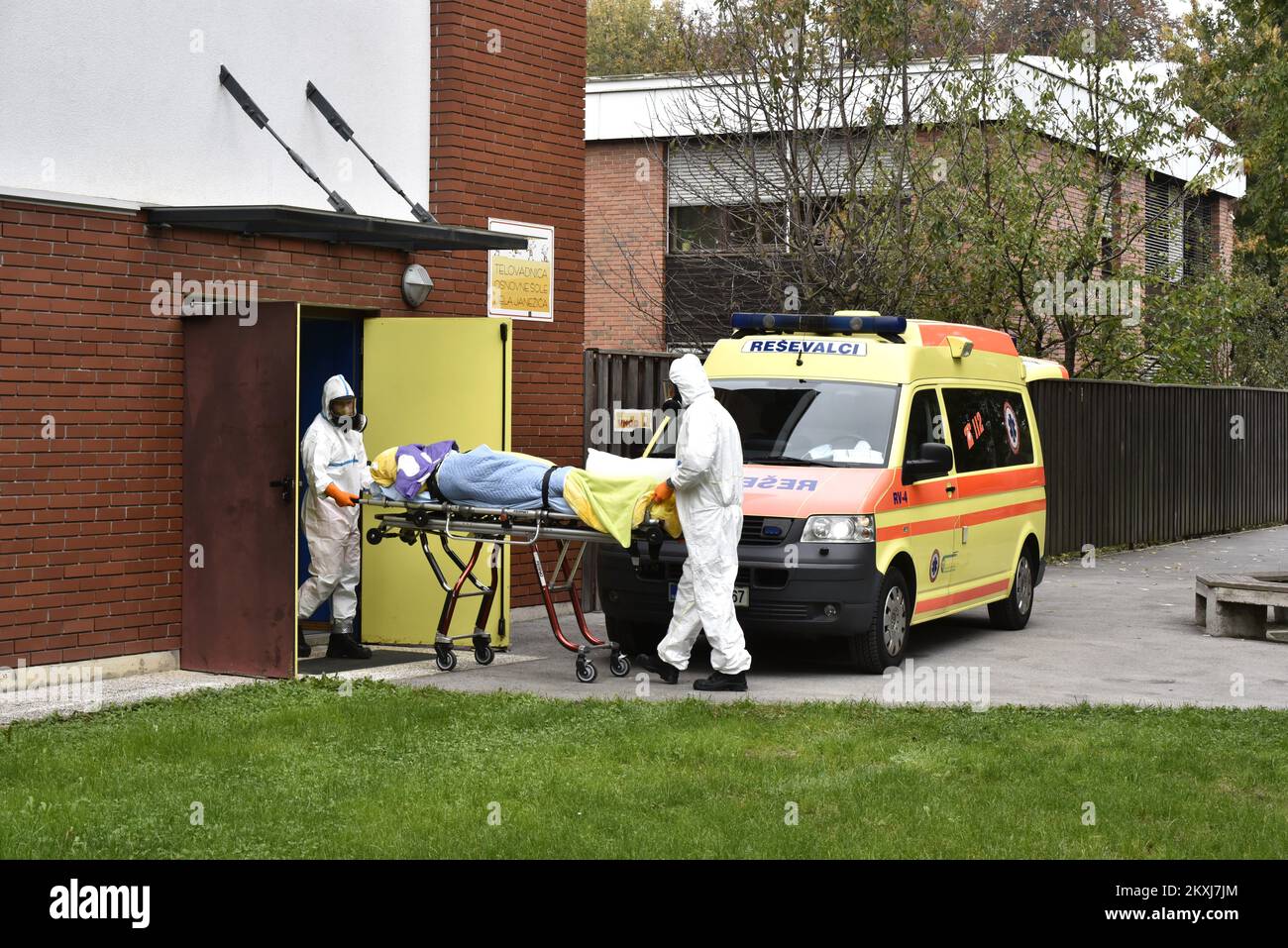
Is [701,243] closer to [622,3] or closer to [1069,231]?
[1069,231]

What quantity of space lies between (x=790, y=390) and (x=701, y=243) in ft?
54.5

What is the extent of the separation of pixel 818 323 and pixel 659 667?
3.08 meters

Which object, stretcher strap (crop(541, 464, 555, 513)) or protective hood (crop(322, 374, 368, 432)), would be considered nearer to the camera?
stretcher strap (crop(541, 464, 555, 513))

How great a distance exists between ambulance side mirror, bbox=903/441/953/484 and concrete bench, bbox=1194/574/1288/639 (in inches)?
133

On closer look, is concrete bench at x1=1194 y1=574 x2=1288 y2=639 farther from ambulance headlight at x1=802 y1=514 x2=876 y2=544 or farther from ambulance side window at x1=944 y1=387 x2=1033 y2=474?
ambulance headlight at x1=802 y1=514 x2=876 y2=544

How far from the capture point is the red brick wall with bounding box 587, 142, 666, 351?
99.3ft

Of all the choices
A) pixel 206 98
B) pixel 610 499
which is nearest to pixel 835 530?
pixel 610 499

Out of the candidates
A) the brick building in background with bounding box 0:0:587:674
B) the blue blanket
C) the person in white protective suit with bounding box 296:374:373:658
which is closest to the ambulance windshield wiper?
the blue blanket

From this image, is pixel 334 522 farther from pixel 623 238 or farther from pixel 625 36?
pixel 625 36

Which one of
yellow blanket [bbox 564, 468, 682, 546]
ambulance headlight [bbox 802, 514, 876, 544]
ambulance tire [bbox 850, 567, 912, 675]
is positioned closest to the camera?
yellow blanket [bbox 564, 468, 682, 546]

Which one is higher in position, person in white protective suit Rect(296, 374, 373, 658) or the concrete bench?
person in white protective suit Rect(296, 374, 373, 658)

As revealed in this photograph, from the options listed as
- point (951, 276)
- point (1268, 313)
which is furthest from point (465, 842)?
point (1268, 313)

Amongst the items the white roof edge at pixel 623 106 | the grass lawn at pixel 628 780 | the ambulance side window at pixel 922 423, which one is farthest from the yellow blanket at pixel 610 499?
the white roof edge at pixel 623 106

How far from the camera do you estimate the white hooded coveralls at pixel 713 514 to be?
11055 mm
